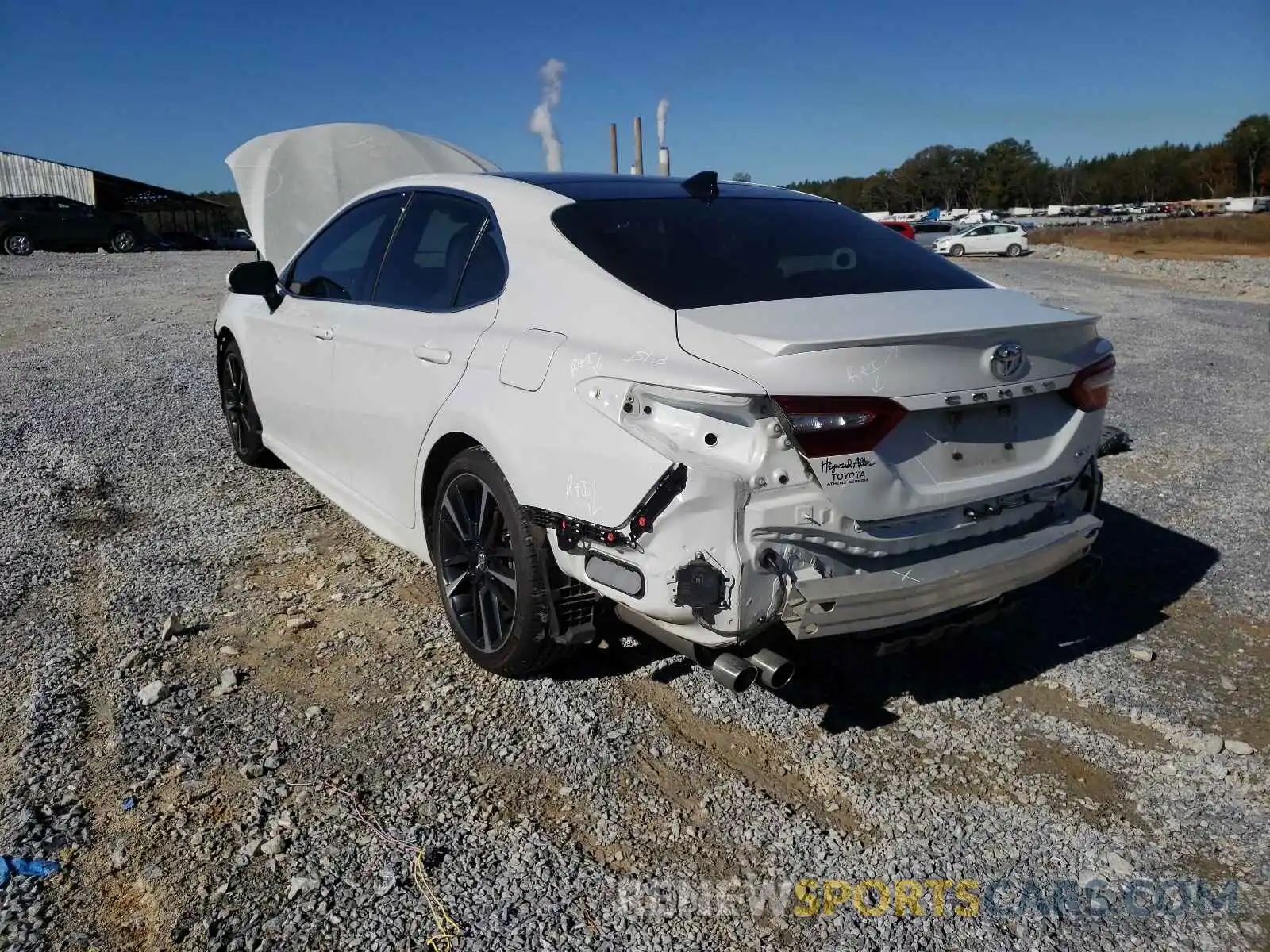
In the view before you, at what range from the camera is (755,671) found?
2.61 metres

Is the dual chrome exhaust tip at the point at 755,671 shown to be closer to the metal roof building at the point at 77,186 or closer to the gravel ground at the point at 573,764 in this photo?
the gravel ground at the point at 573,764

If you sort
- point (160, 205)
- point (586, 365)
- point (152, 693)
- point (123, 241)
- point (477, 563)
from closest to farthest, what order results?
point (586, 365) → point (152, 693) → point (477, 563) → point (123, 241) → point (160, 205)

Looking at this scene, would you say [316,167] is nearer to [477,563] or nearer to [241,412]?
[241,412]

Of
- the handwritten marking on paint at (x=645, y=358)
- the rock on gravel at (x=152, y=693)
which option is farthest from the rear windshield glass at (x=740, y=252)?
the rock on gravel at (x=152, y=693)

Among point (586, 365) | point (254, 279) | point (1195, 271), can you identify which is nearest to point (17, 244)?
point (254, 279)

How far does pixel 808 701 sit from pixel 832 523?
1014mm

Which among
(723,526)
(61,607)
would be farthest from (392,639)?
(723,526)

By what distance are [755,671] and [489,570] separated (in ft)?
3.51

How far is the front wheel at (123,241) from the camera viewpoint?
26455mm

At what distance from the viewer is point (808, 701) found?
329 cm

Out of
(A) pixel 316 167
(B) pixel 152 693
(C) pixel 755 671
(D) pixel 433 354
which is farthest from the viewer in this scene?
(A) pixel 316 167

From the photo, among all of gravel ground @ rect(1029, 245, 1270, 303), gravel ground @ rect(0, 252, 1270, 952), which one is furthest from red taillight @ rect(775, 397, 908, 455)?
gravel ground @ rect(1029, 245, 1270, 303)

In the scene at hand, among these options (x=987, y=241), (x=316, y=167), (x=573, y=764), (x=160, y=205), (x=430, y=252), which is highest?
(x=160, y=205)

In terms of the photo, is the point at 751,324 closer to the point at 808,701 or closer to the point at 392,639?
the point at 808,701
